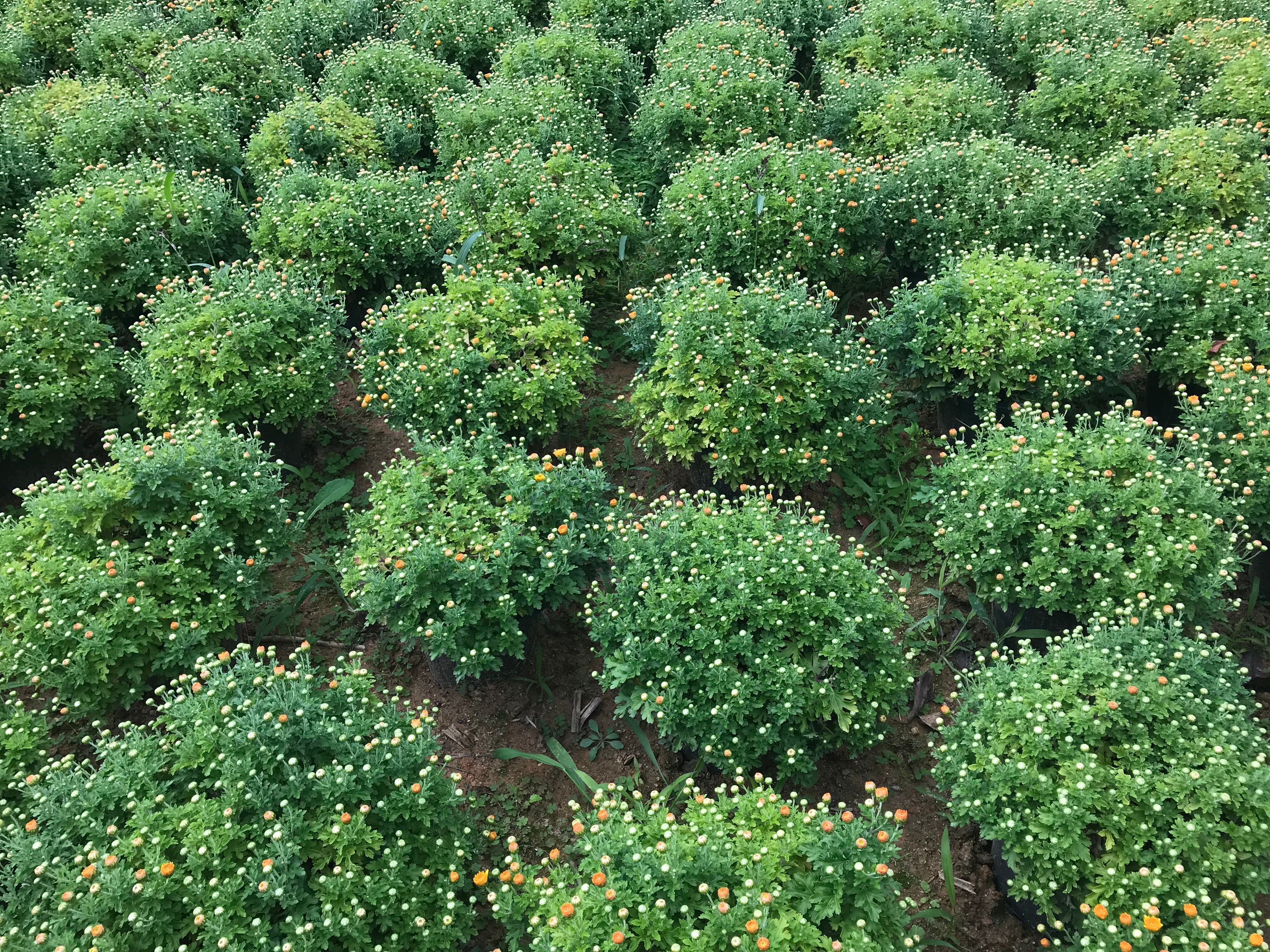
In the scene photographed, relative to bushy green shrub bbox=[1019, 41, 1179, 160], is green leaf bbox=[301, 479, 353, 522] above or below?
below

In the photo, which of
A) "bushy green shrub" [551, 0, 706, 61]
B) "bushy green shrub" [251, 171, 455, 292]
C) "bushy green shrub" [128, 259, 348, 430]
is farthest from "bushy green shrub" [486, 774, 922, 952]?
"bushy green shrub" [551, 0, 706, 61]

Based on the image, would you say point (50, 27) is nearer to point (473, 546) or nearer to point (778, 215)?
point (778, 215)

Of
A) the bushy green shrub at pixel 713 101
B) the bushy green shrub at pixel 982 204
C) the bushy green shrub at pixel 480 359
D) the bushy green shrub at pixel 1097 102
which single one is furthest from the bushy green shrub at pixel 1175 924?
the bushy green shrub at pixel 1097 102

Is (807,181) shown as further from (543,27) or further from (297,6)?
(297,6)

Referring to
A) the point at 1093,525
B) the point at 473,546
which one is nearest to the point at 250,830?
the point at 473,546

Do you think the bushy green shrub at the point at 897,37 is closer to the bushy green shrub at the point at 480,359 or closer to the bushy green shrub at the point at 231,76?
the bushy green shrub at the point at 480,359

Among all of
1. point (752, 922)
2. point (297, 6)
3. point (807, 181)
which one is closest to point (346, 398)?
point (807, 181)

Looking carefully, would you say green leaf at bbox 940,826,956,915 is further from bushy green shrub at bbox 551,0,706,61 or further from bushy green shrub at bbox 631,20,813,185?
bushy green shrub at bbox 551,0,706,61
